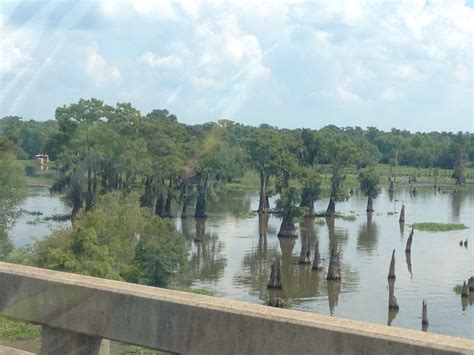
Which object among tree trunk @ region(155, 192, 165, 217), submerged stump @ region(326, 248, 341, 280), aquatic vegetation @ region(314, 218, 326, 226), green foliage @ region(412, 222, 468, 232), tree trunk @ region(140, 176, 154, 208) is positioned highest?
tree trunk @ region(140, 176, 154, 208)

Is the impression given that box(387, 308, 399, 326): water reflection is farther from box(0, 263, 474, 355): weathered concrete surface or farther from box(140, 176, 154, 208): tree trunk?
box(140, 176, 154, 208): tree trunk

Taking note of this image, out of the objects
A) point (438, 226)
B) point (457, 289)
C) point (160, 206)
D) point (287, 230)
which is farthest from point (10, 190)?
point (438, 226)

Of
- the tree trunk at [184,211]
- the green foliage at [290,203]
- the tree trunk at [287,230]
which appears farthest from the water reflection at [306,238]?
the tree trunk at [184,211]

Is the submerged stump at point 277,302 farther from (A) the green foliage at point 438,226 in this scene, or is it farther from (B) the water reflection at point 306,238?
(A) the green foliage at point 438,226

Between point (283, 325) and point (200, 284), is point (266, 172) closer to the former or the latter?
point (200, 284)

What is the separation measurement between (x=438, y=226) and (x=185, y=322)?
56.4 meters

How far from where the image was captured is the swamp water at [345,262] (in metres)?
30.4

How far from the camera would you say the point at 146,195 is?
61.2 m

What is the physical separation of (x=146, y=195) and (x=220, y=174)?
7.38 meters

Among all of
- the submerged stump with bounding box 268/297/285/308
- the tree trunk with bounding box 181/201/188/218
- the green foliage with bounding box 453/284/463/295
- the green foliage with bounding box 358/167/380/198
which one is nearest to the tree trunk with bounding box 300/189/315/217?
the green foliage with bounding box 358/167/380/198

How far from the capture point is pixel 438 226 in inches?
2265

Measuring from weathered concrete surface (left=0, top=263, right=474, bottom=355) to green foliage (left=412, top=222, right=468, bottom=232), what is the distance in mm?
54884

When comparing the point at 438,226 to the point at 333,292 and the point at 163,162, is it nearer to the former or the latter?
the point at 163,162

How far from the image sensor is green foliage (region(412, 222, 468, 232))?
56.7 meters
